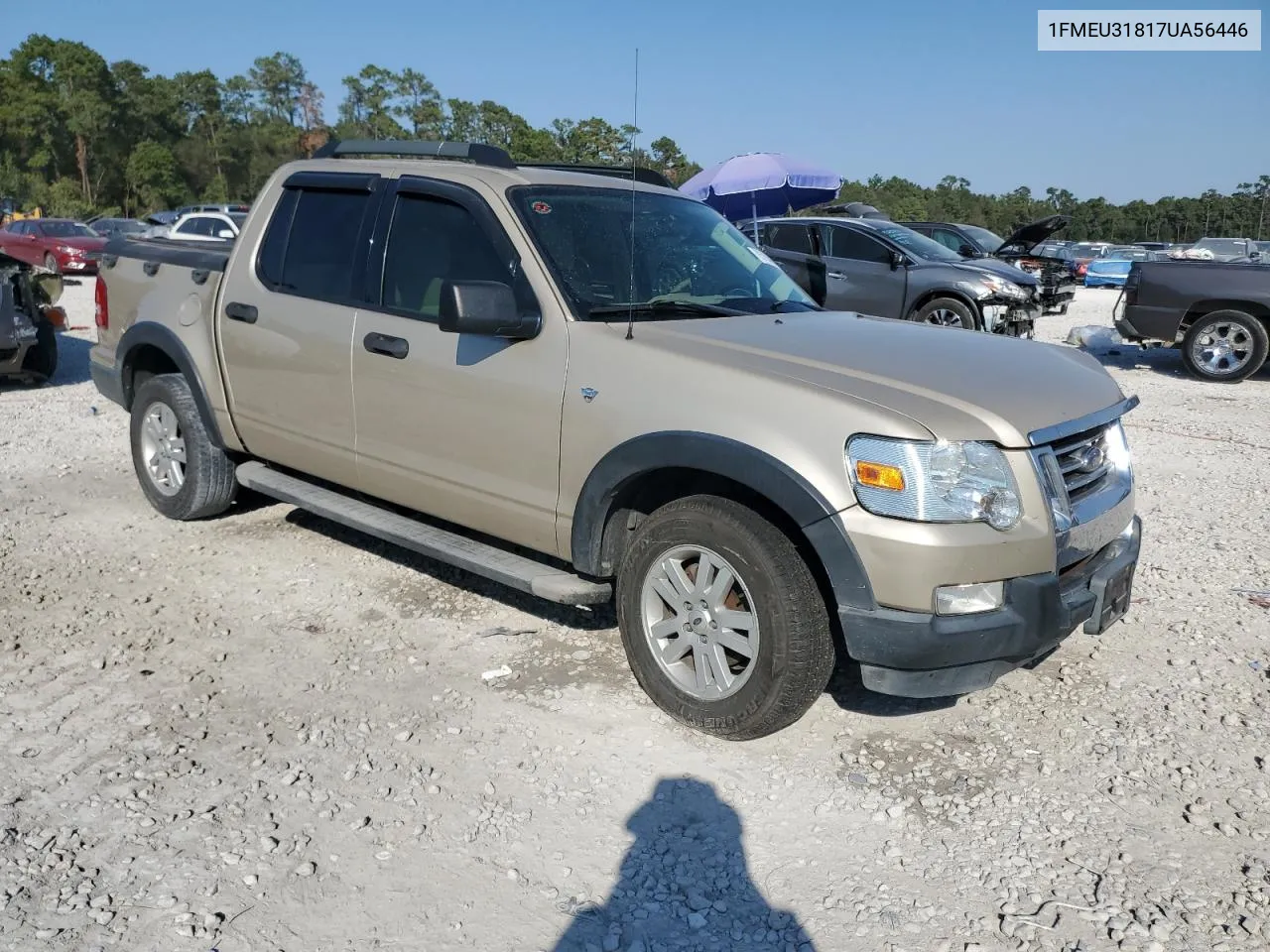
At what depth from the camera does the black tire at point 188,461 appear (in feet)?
18.3

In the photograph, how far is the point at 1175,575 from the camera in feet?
17.4

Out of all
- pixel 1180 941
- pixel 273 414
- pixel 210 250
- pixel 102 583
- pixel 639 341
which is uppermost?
pixel 210 250

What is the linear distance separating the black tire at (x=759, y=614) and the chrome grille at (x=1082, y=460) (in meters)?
0.91

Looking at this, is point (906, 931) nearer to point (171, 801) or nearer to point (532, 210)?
point (171, 801)

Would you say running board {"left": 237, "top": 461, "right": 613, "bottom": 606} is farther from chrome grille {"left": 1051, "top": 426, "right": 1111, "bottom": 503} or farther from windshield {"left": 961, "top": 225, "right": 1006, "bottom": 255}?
windshield {"left": 961, "top": 225, "right": 1006, "bottom": 255}

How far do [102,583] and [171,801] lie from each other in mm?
2220

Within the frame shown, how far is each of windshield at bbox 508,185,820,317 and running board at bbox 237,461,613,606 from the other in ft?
3.32

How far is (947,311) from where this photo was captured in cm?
1302

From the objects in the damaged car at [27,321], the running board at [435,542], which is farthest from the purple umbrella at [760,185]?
the running board at [435,542]

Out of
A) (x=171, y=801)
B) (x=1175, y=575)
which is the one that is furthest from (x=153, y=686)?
(x=1175, y=575)

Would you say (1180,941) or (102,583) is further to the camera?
(102,583)

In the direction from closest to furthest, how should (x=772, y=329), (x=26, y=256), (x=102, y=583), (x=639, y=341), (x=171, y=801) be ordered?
1. (x=171, y=801)
2. (x=639, y=341)
3. (x=772, y=329)
4. (x=102, y=583)
5. (x=26, y=256)

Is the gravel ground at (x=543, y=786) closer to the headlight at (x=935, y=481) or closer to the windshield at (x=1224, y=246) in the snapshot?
the headlight at (x=935, y=481)

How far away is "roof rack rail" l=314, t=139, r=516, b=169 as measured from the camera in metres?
4.65
